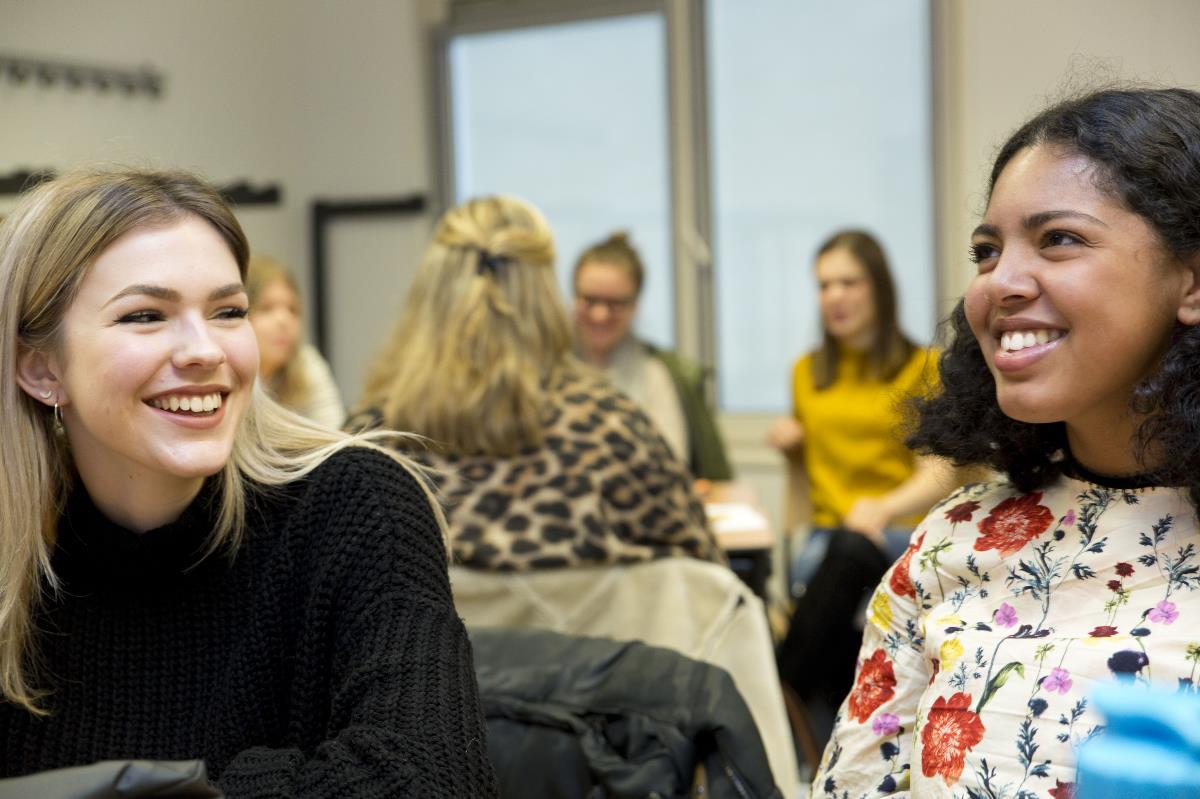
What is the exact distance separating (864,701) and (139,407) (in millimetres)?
826

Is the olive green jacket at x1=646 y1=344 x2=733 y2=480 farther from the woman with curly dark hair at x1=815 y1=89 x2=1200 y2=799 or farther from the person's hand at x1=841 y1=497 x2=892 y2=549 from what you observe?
the woman with curly dark hair at x1=815 y1=89 x2=1200 y2=799

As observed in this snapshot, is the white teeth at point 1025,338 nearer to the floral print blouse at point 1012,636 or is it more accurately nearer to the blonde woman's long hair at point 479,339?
the floral print blouse at point 1012,636

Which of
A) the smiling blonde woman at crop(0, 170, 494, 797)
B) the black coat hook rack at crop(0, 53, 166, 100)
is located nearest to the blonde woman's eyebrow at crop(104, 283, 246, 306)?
the smiling blonde woman at crop(0, 170, 494, 797)

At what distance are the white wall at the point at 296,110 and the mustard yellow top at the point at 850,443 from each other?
8.06ft

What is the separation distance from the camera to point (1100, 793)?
0.67m

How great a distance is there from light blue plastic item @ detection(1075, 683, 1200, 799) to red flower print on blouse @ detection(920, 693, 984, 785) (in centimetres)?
44

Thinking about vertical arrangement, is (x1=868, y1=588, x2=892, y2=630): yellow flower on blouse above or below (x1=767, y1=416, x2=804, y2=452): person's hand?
above

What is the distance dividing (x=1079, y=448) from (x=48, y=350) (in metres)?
1.07

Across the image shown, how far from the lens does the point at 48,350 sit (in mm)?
1288

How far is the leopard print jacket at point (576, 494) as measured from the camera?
2.04 meters

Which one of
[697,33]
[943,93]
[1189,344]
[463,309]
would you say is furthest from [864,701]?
[697,33]

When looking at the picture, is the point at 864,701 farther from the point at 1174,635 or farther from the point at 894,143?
the point at 894,143

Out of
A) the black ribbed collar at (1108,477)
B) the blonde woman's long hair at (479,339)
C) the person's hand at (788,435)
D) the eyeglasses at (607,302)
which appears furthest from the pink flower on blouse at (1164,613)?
the eyeglasses at (607,302)

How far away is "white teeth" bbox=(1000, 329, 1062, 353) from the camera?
112 cm
